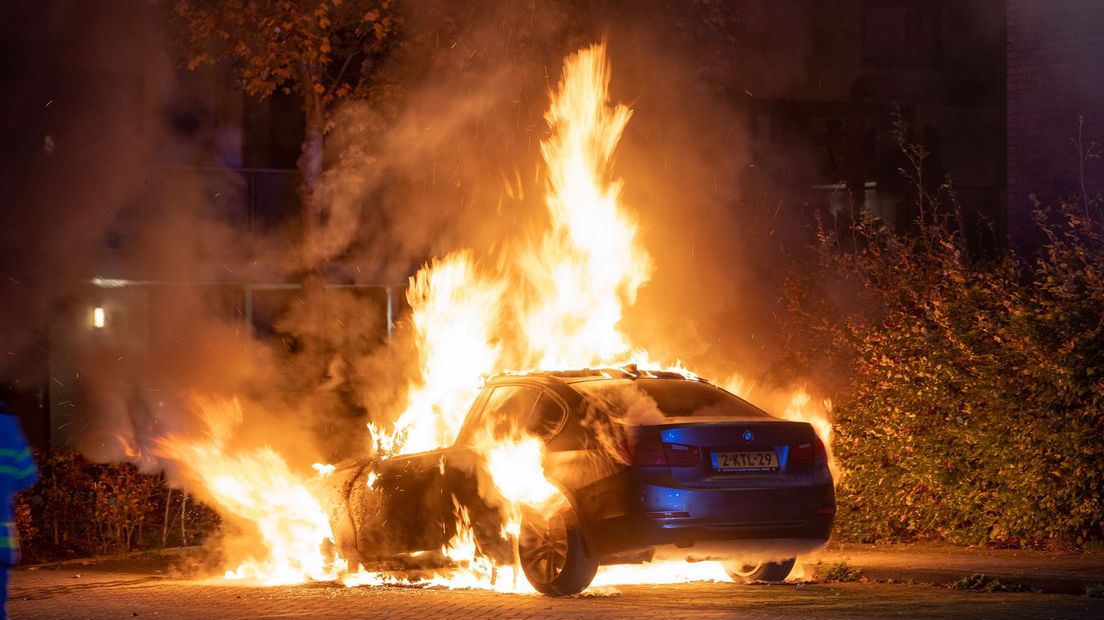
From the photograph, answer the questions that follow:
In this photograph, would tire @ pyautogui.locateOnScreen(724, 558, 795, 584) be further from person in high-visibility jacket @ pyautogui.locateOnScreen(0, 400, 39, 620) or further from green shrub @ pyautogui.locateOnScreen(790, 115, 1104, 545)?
person in high-visibility jacket @ pyautogui.locateOnScreen(0, 400, 39, 620)

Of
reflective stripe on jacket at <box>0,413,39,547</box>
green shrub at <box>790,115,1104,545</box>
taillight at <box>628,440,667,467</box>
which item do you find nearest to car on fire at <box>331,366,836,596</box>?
taillight at <box>628,440,667,467</box>

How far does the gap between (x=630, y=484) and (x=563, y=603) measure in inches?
34.2

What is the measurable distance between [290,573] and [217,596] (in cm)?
151

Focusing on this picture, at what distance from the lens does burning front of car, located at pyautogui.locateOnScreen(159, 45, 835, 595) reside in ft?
31.5

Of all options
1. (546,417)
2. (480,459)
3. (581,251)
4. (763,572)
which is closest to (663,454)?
(546,417)

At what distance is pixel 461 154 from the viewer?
1875cm

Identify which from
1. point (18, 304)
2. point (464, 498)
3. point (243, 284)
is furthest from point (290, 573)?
point (243, 284)

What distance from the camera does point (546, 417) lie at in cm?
1022

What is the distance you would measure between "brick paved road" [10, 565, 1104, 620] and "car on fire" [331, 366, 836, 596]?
1.01 ft

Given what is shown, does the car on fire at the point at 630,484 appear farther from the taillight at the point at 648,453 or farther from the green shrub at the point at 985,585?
the green shrub at the point at 985,585

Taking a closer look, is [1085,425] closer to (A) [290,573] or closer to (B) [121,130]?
(A) [290,573]

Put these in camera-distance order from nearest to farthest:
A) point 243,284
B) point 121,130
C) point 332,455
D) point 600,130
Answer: point 600,130 → point 332,455 → point 121,130 → point 243,284

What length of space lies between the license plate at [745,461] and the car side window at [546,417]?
3.59ft

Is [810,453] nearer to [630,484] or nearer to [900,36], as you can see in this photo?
[630,484]
